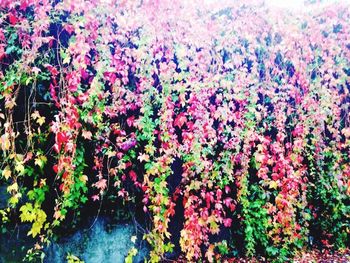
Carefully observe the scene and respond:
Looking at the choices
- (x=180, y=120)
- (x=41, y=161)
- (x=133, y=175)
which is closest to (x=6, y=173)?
(x=41, y=161)

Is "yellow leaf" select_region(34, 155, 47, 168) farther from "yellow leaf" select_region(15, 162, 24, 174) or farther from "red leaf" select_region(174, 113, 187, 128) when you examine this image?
"red leaf" select_region(174, 113, 187, 128)

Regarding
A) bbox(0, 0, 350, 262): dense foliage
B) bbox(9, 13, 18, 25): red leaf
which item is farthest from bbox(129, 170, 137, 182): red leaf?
bbox(9, 13, 18, 25): red leaf

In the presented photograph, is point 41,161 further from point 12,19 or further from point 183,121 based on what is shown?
point 183,121

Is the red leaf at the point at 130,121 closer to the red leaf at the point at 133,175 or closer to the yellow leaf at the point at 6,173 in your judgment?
the red leaf at the point at 133,175

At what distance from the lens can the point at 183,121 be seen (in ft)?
11.6

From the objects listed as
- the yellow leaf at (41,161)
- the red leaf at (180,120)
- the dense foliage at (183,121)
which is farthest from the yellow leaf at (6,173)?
the red leaf at (180,120)

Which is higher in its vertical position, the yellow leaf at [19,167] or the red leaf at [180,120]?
the red leaf at [180,120]

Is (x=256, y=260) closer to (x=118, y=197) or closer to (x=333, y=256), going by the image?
(x=333, y=256)

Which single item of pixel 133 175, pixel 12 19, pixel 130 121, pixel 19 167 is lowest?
pixel 133 175

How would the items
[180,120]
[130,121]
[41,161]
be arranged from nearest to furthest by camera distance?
[41,161] → [130,121] → [180,120]

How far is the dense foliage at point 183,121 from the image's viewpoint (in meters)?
2.93

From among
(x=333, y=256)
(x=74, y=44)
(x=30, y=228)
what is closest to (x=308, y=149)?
(x=333, y=256)

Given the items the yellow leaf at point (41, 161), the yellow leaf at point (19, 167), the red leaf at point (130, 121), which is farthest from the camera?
the red leaf at point (130, 121)

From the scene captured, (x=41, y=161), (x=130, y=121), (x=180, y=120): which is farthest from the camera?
(x=180, y=120)
